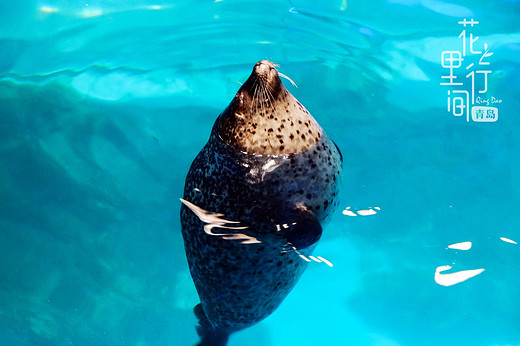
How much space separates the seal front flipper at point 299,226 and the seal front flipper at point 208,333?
1.54 m

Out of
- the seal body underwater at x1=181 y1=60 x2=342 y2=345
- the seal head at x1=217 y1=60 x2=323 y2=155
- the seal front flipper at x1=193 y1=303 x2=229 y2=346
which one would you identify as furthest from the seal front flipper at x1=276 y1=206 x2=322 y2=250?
the seal front flipper at x1=193 y1=303 x2=229 y2=346

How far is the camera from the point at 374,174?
4555mm

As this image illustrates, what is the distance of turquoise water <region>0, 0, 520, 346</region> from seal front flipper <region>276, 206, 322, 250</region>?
6.33 feet

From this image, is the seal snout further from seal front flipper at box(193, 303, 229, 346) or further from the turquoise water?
the turquoise water

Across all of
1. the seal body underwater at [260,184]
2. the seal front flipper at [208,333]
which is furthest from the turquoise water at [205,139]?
the seal body underwater at [260,184]

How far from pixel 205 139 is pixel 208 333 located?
1.84 metres

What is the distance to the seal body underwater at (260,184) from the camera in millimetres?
2438

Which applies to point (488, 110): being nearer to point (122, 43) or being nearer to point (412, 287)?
point (412, 287)

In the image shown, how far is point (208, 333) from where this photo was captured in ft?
12.2

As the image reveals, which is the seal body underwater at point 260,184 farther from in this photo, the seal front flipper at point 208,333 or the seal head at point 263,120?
the seal front flipper at point 208,333

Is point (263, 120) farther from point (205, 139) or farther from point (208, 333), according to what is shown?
point (205, 139)

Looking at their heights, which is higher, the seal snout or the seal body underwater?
the seal snout

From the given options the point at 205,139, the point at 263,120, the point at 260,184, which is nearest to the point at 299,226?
the point at 260,184

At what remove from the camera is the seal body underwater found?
8.00 ft
